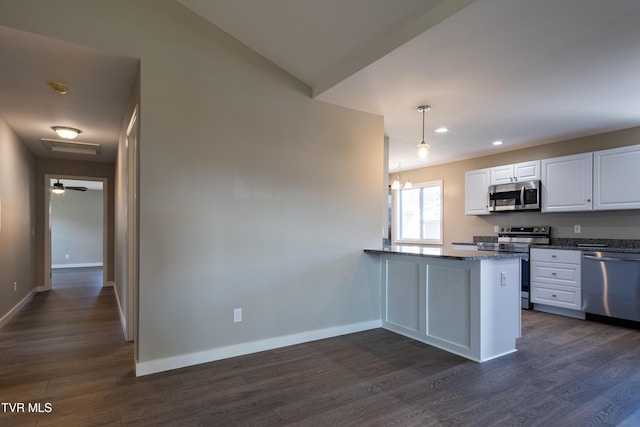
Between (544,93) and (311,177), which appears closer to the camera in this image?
(544,93)

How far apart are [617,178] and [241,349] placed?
4859 mm

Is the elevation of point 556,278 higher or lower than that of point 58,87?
lower

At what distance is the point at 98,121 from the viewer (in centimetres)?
426

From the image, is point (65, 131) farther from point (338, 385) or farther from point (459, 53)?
point (459, 53)

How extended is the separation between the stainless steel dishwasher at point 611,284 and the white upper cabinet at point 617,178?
68 cm

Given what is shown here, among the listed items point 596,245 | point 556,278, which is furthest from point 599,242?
point 556,278

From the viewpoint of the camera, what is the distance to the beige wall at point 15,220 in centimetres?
405

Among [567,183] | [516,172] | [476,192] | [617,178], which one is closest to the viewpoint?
[617,178]

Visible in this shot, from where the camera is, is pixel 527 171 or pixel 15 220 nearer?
pixel 15 220

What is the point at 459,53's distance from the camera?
2562mm

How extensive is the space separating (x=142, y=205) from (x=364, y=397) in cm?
218

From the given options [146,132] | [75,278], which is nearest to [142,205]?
[146,132]

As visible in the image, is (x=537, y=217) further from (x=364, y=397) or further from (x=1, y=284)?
(x=1, y=284)

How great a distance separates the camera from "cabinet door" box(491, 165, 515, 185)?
538cm
